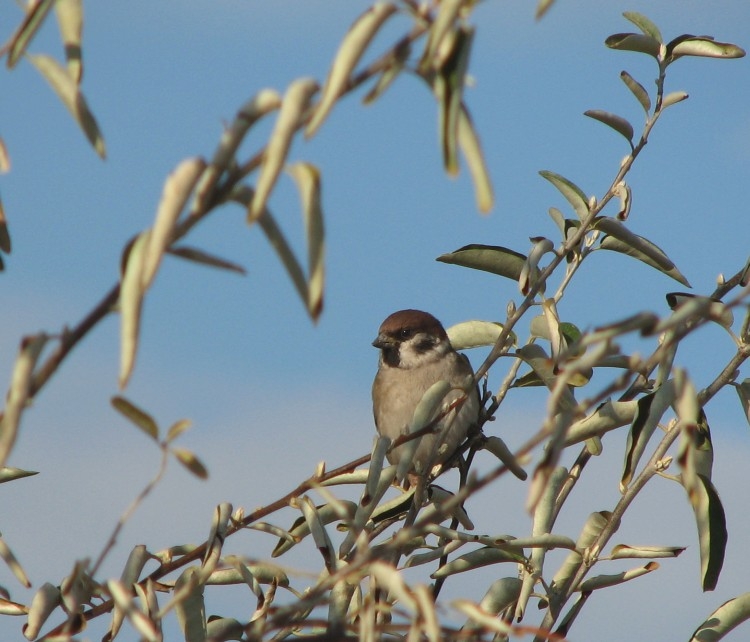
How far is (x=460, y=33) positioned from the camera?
4.02 ft

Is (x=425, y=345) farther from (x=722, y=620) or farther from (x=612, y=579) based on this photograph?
(x=722, y=620)

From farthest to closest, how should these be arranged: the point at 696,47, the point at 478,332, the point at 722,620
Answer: the point at 478,332 → the point at 696,47 → the point at 722,620

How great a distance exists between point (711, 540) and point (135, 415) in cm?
155

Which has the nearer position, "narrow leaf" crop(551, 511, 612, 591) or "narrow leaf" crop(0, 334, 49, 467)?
"narrow leaf" crop(0, 334, 49, 467)

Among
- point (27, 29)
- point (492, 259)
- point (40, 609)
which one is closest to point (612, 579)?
point (492, 259)

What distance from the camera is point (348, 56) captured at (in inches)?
46.9

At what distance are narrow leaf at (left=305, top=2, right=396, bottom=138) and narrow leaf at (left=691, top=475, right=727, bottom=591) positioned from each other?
165cm

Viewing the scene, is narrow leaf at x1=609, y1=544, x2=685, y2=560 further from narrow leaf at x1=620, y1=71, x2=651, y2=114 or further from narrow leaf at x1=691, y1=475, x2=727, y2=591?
narrow leaf at x1=620, y1=71, x2=651, y2=114

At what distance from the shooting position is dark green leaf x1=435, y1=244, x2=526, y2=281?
3.20 m

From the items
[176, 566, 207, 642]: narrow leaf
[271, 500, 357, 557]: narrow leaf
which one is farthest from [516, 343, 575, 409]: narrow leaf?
[176, 566, 207, 642]: narrow leaf

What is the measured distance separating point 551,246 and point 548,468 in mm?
1662

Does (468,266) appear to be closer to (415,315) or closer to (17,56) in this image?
(17,56)

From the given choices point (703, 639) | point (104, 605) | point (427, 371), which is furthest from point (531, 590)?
point (427, 371)

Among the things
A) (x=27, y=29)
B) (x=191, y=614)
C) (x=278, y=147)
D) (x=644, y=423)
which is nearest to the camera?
(x=278, y=147)
